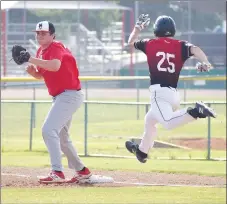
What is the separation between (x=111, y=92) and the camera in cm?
3525

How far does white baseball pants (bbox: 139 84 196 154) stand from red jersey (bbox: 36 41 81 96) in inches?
74.6

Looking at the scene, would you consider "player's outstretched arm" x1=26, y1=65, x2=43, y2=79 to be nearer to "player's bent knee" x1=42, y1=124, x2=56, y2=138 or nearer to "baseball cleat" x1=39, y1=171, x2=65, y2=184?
"player's bent knee" x1=42, y1=124, x2=56, y2=138

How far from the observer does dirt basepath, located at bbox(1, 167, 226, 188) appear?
13156 mm

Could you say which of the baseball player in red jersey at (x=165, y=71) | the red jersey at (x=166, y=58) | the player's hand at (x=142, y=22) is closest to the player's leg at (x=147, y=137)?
the baseball player in red jersey at (x=165, y=71)

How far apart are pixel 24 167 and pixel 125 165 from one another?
178 centimetres

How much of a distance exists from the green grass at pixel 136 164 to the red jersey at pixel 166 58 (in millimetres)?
4177

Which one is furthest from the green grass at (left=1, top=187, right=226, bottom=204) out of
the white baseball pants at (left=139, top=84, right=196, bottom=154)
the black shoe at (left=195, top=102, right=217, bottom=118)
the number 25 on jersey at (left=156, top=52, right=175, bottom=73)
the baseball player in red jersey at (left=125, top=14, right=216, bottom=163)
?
the number 25 on jersey at (left=156, top=52, right=175, bottom=73)

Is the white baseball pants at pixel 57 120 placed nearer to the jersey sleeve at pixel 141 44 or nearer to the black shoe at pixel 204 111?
the jersey sleeve at pixel 141 44

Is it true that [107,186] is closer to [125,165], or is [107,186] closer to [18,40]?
[125,165]

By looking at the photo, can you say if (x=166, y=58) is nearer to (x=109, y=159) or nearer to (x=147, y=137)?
(x=147, y=137)

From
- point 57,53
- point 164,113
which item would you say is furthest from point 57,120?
point 164,113

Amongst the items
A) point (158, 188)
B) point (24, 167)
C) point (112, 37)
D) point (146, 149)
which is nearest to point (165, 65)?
point (146, 149)

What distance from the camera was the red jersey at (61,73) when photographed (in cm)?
1239

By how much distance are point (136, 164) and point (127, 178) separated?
7.95ft
